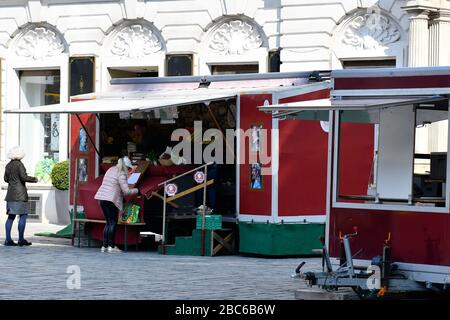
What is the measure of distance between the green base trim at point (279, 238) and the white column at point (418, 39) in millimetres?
5338

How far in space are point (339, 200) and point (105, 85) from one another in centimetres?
1422

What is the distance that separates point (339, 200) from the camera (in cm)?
1408

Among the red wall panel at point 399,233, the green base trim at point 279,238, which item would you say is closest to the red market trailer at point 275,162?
the green base trim at point 279,238

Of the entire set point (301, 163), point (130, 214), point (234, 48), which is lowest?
point (130, 214)

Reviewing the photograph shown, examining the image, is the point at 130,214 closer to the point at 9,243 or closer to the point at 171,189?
the point at 171,189

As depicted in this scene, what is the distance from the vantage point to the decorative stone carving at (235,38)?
1041 inches

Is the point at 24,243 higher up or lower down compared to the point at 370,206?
lower down

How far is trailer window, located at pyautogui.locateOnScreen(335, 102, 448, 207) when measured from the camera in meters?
13.5

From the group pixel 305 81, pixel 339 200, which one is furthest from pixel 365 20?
pixel 339 200

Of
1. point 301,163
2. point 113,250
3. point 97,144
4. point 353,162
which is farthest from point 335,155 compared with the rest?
point 97,144

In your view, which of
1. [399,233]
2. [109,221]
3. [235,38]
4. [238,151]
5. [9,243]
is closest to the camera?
[399,233]

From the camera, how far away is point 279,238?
63.7 ft

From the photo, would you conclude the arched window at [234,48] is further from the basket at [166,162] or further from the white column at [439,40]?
the basket at [166,162]

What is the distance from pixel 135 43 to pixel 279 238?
9504 millimetres
